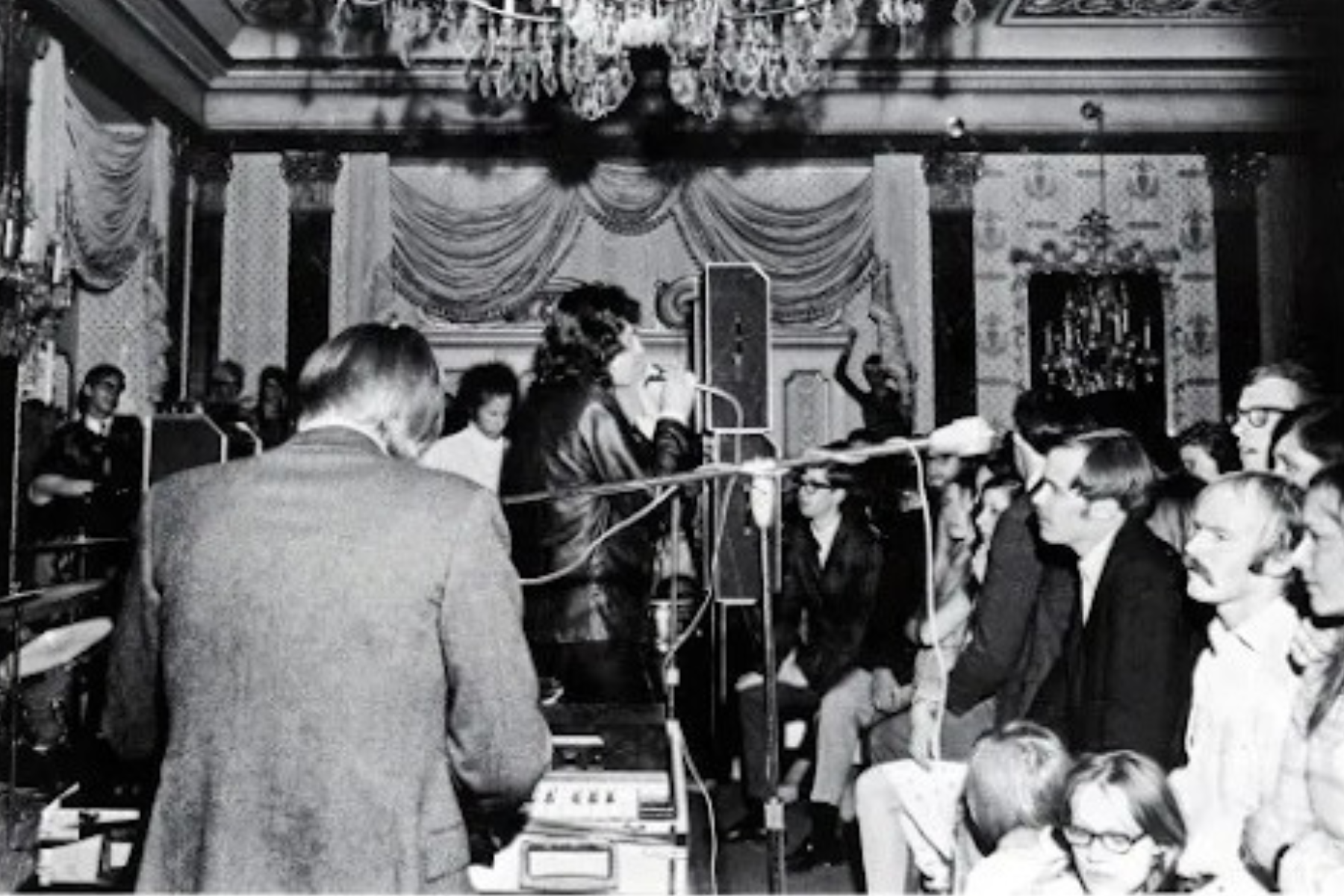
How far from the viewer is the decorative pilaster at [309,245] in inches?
367

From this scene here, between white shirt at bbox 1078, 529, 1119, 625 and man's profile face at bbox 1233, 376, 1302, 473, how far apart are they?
921 millimetres

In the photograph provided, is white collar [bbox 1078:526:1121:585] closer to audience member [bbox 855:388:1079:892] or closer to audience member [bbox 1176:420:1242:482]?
audience member [bbox 855:388:1079:892]

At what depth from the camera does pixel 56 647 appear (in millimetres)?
5246

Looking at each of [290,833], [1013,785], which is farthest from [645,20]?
[290,833]

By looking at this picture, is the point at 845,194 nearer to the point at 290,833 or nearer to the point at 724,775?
the point at 724,775

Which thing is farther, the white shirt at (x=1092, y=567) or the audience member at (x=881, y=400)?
the audience member at (x=881, y=400)

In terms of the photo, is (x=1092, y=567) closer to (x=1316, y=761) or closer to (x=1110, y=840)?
(x=1110, y=840)

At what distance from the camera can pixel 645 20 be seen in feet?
18.1

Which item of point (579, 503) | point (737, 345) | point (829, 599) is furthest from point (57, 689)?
point (737, 345)

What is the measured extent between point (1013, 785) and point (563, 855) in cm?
96

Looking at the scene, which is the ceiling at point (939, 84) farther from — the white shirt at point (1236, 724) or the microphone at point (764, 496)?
the microphone at point (764, 496)

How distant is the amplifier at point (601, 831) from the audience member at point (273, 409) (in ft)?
20.8

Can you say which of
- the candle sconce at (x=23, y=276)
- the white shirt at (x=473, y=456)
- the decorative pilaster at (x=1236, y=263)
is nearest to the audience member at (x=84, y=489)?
the candle sconce at (x=23, y=276)

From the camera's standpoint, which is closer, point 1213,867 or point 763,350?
point 1213,867
